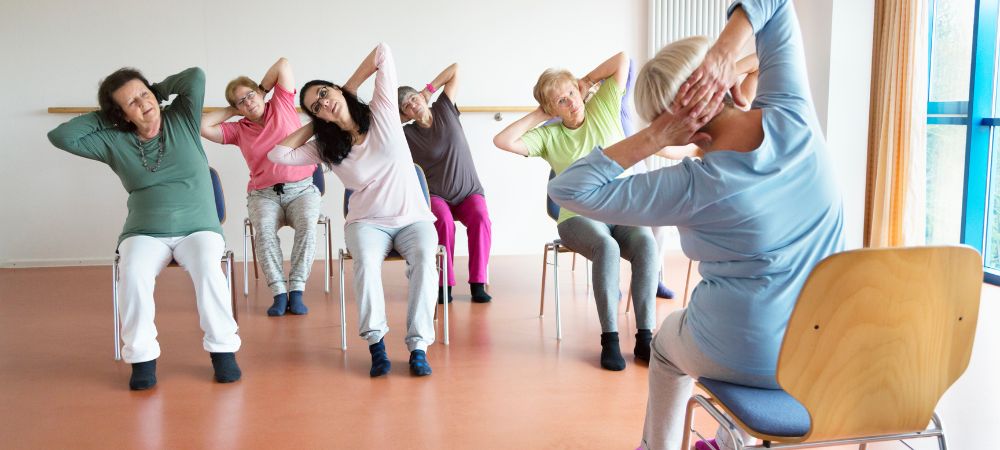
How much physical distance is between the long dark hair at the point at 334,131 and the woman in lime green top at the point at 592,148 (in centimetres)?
56

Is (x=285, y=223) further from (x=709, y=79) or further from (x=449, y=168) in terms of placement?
(x=709, y=79)

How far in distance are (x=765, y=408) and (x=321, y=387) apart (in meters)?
1.81

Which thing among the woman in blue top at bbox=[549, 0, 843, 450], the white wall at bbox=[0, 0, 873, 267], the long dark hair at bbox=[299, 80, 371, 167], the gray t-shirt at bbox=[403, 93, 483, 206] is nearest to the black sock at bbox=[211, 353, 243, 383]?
the long dark hair at bbox=[299, 80, 371, 167]

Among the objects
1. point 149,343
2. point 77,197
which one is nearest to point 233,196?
point 77,197

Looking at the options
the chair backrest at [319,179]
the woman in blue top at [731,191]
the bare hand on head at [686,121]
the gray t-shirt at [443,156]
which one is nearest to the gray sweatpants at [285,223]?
the chair backrest at [319,179]

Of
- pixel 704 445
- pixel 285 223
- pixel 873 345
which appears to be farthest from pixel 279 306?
pixel 873 345

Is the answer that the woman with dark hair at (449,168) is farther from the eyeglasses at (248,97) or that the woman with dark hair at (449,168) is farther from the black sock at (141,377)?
the black sock at (141,377)

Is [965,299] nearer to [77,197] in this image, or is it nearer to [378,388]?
[378,388]

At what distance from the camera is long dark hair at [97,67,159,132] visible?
307 cm

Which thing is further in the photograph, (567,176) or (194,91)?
(194,91)

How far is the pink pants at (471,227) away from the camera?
4152mm

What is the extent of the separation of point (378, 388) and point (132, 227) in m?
1.13

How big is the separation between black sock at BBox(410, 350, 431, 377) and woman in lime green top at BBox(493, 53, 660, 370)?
0.66m

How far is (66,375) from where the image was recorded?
10.3ft
